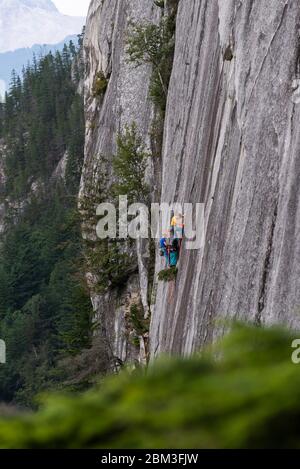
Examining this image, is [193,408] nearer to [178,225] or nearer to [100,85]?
[178,225]

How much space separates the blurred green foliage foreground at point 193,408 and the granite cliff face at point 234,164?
2383 mm

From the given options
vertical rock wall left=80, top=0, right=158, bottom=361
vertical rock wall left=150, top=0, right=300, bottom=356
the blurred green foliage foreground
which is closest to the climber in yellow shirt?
vertical rock wall left=150, top=0, right=300, bottom=356

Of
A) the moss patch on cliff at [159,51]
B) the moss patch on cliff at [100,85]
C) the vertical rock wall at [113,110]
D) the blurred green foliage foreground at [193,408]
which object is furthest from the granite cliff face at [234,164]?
the moss patch on cliff at [100,85]

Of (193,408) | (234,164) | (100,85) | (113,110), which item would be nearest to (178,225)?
(234,164)

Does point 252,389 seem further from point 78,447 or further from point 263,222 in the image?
point 263,222

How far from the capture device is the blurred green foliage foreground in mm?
2426

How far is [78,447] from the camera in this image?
2859mm

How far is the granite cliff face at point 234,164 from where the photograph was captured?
11.0 metres

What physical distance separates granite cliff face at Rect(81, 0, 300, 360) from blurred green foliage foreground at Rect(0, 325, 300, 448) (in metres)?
2.38

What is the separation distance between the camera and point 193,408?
243cm

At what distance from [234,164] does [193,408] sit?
468 inches

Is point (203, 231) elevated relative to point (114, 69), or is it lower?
lower

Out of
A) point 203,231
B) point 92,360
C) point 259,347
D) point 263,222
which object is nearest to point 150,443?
point 259,347
